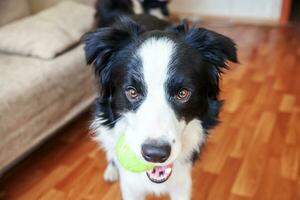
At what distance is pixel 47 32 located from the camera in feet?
6.67

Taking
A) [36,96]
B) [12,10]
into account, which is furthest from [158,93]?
[12,10]

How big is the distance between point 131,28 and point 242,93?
5.04ft

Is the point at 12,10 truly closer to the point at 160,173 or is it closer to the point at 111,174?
the point at 111,174

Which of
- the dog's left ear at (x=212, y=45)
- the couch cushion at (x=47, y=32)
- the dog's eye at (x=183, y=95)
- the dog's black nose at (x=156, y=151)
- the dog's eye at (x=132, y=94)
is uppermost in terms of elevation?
the dog's left ear at (x=212, y=45)

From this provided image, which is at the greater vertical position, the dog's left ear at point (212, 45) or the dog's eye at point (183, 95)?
the dog's left ear at point (212, 45)

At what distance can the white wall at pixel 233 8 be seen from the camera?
3920mm

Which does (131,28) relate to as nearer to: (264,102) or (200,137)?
(200,137)

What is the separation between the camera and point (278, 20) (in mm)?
3918

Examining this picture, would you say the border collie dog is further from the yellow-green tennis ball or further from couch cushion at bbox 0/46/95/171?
couch cushion at bbox 0/46/95/171

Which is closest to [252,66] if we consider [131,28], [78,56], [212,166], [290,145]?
[290,145]

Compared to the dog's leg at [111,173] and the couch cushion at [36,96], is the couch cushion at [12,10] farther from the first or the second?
the dog's leg at [111,173]

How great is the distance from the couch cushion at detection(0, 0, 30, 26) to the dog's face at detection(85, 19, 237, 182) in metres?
1.28

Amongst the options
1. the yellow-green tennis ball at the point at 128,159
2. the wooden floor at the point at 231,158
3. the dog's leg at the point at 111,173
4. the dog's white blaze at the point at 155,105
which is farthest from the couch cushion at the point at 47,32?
the dog's white blaze at the point at 155,105

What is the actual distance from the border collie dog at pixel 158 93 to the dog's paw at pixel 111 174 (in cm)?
37
